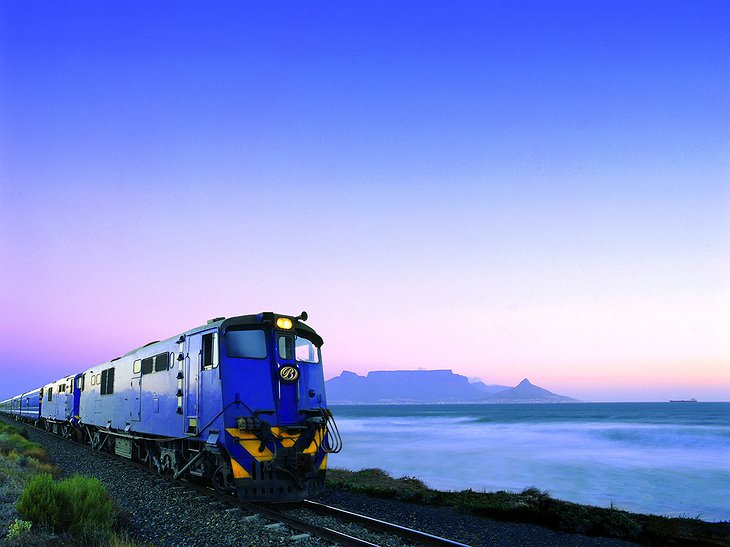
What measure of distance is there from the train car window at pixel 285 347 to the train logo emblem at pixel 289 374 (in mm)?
286

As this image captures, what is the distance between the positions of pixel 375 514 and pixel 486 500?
436 centimetres

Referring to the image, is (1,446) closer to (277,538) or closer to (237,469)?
(237,469)

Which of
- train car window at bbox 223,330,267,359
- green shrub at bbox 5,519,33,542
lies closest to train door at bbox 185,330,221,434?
train car window at bbox 223,330,267,359

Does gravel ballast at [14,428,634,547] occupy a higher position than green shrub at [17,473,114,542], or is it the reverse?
green shrub at [17,473,114,542]

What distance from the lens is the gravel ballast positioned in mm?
8734

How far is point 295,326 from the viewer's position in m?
11.8

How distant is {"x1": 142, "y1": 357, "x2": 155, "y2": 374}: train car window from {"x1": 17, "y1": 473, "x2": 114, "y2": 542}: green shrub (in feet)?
18.4

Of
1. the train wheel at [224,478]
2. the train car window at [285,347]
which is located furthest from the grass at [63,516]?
the train car window at [285,347]

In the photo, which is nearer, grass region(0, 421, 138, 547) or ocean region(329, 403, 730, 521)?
grass region(0, 421, 138, 547)

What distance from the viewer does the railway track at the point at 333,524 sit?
8312 millimetres

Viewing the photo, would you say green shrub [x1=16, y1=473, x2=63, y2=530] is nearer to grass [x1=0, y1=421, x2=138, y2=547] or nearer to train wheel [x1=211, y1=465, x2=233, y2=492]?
grass [x1=0, y1=421, x2=138, y2=547]

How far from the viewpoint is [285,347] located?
1167cm

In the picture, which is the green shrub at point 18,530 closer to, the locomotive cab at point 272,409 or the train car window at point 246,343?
the locomotive cab at point 272,409

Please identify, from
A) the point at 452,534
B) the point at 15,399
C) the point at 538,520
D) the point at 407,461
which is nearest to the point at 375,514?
the point at 452,534
